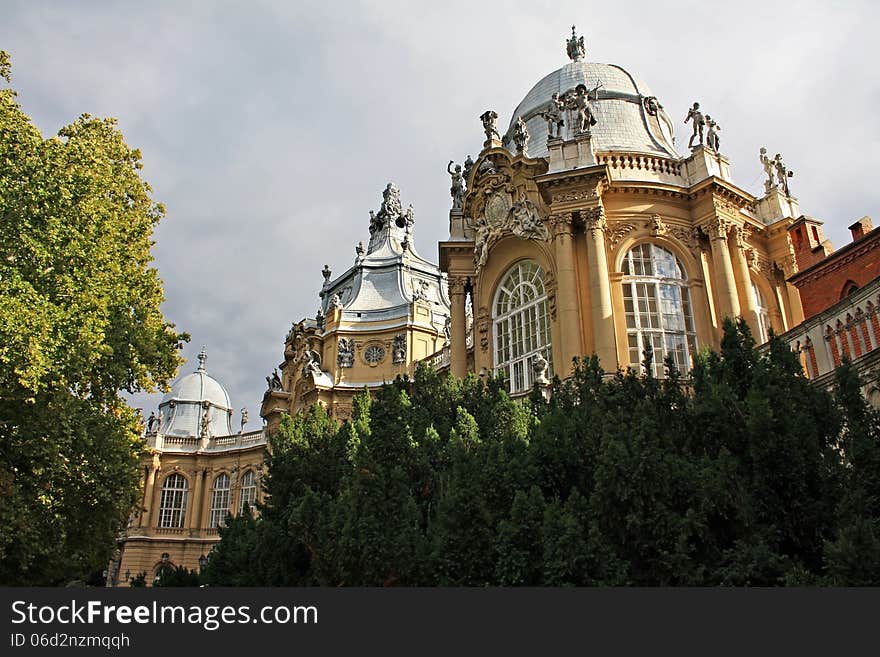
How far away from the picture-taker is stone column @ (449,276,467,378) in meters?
23.4

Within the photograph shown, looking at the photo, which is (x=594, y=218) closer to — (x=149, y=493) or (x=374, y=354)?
(x=374, y=354)

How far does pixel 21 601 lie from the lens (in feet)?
22.5

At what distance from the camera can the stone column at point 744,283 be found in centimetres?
2009

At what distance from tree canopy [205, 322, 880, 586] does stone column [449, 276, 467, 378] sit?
10.8m

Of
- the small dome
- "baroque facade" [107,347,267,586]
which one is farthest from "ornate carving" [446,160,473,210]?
the small dome

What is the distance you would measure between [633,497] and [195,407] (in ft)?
173

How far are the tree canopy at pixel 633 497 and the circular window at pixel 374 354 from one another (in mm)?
27128

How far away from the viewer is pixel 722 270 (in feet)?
66.4

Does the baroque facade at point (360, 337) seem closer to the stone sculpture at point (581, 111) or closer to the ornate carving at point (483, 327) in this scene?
the ornate carving at point (483, 327)

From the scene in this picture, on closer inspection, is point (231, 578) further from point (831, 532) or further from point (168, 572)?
point (831, 532)

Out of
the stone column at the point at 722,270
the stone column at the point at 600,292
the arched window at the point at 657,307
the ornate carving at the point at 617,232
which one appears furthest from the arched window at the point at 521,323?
the stone column at the point at 722,270

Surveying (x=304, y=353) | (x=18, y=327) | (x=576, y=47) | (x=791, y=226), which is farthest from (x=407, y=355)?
(x=18, y=327)

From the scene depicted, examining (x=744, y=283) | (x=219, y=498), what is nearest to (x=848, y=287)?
(x=744, y=283)

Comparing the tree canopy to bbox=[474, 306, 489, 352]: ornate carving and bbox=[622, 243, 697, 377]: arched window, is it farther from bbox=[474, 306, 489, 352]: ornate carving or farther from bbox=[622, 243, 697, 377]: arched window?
bbox=[474, 306, 489, 352]: ornate carving
